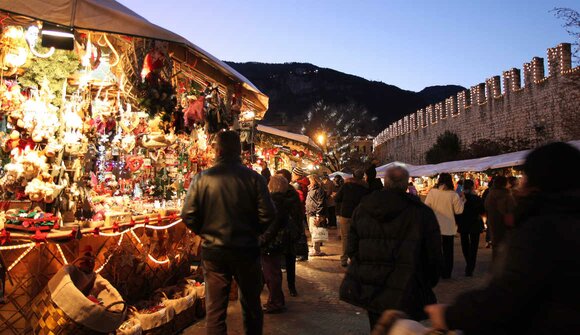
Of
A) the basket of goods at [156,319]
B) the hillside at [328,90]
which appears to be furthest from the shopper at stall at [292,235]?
the hillside at [328,90]

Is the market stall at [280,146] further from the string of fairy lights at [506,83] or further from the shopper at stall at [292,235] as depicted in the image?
the string of fairy lights at [506,83]

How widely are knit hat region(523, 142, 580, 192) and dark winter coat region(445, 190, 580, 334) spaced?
0.04 m

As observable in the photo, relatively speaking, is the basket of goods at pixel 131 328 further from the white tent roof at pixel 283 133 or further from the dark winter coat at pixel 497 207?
the white tent roof at pixel 283 133

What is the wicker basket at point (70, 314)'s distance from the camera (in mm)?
3428

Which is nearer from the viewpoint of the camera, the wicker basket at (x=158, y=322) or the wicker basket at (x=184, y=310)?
the wicker basket at (x=158, y=322)

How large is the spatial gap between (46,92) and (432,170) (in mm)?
16317

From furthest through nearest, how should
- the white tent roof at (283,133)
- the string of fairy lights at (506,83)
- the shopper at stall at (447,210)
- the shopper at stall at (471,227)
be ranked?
the string of fairy lights at (506,83) < the white tent roof at (283,133) < the shopper at stall at (471,227) < the shopper at stall at (447,210)

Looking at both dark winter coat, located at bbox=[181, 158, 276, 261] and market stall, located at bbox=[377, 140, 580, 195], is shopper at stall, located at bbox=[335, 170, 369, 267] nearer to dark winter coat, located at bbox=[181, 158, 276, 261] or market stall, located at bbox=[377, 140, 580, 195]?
market stall, located at bbox=[377, 140, 580, 195]

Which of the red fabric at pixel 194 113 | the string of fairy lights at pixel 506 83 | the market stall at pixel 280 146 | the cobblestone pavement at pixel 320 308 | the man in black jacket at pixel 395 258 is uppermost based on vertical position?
the string of fairy lights at pixel 506 83

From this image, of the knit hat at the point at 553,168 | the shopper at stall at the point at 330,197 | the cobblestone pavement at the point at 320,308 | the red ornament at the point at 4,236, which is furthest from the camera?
the shopper at stall at the point at 330,197

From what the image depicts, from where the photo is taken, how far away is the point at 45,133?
4660 mm

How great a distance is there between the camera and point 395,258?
→ 3.15 metres

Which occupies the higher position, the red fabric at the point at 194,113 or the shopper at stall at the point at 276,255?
the red fabric at the point at 194,113

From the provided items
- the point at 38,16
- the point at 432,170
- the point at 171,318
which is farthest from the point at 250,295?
the point at 432,170
